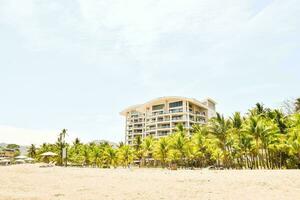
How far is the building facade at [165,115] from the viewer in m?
85.9

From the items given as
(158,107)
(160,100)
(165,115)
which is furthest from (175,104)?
(158,107)

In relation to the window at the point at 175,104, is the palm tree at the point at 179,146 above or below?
below

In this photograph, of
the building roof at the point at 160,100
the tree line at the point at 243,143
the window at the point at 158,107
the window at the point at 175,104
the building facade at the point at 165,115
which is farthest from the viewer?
the window at the point at 158,107

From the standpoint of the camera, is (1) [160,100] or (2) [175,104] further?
(1) [160,100]

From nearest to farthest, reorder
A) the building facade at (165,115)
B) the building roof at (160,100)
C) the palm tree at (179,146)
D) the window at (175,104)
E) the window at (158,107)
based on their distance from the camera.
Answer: the palm tree at (179,146)
the building facade at (165,115)
the building roof at (160,100)
the window at (175,104)
the window at (158,107)

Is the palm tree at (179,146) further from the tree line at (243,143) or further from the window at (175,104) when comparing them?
the window at (175,104)

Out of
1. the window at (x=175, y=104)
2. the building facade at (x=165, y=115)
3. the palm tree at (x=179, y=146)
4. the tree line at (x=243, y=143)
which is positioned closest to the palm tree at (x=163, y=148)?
the tree line at (x=243, y=143)

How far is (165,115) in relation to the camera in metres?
88.3

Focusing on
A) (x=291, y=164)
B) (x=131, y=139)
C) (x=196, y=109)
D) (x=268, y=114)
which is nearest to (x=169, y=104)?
(x=196, y=109)

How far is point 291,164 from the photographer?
142ft

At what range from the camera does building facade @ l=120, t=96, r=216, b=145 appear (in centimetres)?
8594

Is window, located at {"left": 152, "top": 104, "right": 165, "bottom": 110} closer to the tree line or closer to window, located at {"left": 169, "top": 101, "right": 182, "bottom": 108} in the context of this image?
window, located at {"left": 169, "top": 101, "right": 182, "bottom": 108}

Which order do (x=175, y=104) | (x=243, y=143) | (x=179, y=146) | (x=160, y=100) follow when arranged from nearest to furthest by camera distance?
(x=243, y=143)
(x=179, y=146)
(x=175, y=104)
(x=160, y=100)

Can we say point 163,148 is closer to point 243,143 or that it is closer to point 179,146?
point 179,146
